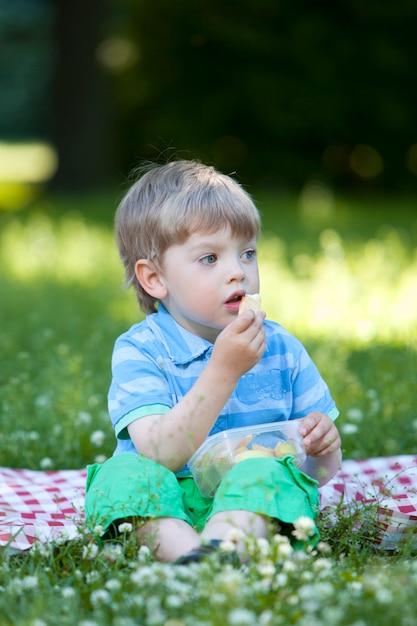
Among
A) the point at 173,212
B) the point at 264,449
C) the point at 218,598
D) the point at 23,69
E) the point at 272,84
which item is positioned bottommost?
the point at 218,598

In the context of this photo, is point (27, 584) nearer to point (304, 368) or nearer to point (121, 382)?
point (121, 382)

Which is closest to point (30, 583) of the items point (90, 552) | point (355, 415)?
point (90, 552)

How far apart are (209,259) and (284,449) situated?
0.58 metres

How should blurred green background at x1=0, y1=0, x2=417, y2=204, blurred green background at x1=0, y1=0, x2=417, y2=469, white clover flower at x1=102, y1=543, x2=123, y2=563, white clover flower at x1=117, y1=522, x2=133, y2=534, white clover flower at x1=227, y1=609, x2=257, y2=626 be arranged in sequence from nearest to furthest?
white clover flower at x1=227, y1=609, x2=257, y2=626 < white clover flower at x1=102, y1=543, x2=123, y2=563 < white clover flower at x1=117, y1=522, x2=133, y2=534 < blurred green background at x1=0, y1=0, x2=417, y2=469 < blurred green background at x1=0, y1=0, x2=417, y2=204

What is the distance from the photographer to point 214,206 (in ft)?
9.57

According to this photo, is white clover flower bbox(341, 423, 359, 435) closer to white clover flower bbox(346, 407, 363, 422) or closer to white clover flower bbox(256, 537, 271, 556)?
white clover flower bbox(346, 407, 363, 422)

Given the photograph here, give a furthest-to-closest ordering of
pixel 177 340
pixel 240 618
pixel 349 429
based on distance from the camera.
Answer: pixel 349 429
pixel 177 340
pixel 240 618

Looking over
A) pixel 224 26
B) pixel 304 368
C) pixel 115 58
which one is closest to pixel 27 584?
pixel 304 368

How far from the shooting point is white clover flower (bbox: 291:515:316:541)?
234cm

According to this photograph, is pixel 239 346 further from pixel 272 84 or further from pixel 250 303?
pixel 272 84

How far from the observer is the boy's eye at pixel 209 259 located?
289 cm

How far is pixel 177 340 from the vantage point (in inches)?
117

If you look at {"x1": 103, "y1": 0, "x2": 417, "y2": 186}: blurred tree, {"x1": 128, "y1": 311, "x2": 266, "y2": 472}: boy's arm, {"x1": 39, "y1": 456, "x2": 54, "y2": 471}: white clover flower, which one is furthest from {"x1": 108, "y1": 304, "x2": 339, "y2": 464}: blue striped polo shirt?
{"x1": 103, "y1": 0, "x2": 417, "y2": 186}: blurred tree

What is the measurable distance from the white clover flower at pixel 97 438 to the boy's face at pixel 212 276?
0.92 metres
